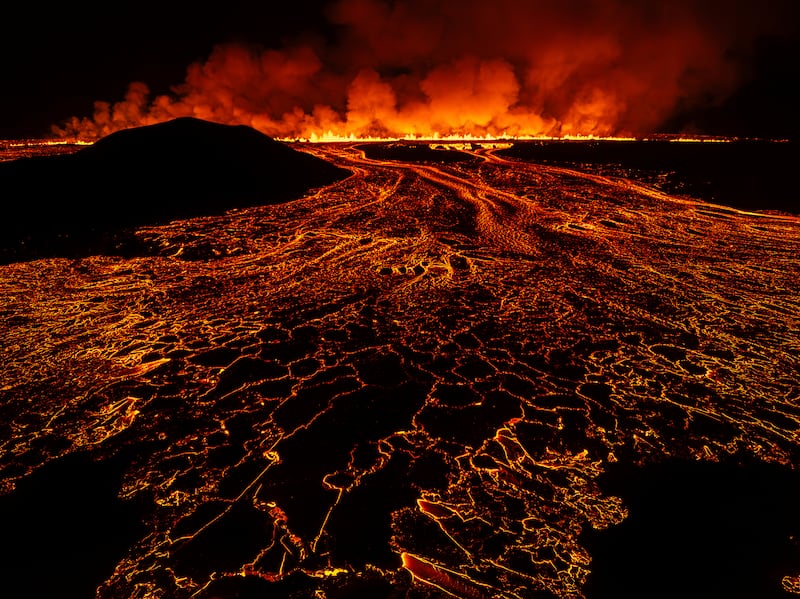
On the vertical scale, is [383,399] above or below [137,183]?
below

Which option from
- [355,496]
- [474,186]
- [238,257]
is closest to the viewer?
[355,496]

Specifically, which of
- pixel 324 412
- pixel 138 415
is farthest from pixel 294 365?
pixel 138 415

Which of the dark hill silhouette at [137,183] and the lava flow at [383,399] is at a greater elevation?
the dark hill silhouette at [137,183]

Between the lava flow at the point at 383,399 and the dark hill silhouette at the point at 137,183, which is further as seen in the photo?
the dark hill silhouette at the point at 137,183

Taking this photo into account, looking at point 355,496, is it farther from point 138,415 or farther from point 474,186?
point 474,186

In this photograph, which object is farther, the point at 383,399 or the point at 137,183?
the point at 137,183
